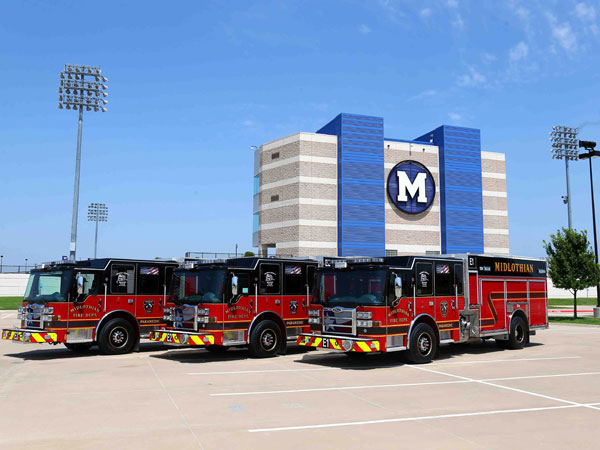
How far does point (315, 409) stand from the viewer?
29.3 ft

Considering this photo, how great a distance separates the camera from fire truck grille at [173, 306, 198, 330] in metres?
14.7

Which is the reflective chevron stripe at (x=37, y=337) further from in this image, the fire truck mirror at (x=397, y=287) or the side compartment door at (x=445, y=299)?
the side compartment door at (x=445, y=299)

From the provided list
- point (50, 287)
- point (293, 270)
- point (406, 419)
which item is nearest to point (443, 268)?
point (293, 270)

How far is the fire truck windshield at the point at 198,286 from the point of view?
1470 cm

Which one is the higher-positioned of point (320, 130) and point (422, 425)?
point (320, 130)

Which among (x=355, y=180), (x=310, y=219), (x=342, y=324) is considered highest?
(x=355, y=180)

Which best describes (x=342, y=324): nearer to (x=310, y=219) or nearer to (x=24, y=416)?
(x=24, y=416)

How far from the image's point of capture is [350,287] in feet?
46.3

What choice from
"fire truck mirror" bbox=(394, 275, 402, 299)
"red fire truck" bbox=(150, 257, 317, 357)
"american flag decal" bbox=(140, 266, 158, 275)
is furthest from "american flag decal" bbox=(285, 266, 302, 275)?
"american flag decal" bbox=(140, 266, 158, 275)

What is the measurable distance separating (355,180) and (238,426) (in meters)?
46.7

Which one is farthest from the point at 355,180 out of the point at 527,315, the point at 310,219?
the point at 527,315

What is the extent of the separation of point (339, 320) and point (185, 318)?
13.6 ft

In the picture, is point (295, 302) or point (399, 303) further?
point (295, 302)

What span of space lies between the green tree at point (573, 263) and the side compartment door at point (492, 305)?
2031 cm
